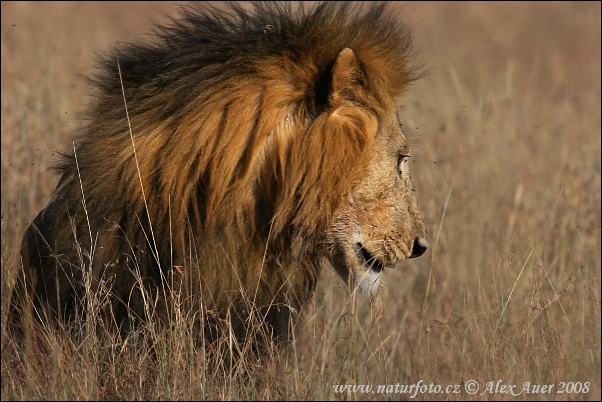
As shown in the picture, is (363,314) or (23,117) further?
(23,117)

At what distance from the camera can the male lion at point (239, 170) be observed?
9.20 ft

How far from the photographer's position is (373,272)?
3.12m

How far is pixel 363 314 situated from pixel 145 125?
2.50 m

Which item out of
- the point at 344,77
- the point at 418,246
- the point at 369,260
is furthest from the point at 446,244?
the point at 344,77

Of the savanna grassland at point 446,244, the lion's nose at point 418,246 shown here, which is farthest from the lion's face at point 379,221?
the savanna grassland at point 446,244

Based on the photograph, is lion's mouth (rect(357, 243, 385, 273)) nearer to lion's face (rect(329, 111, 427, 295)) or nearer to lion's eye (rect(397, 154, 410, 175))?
lion's face (rect(329, 111, 427, 295))

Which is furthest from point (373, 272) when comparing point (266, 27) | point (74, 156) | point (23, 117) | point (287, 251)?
point (23, 117)

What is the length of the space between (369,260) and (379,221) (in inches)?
6.5

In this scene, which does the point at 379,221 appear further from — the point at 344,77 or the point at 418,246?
the point at 344,77

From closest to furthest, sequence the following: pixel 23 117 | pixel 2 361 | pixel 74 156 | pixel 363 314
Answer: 1. pixel 2 361
2. pixel 74 156
3. pixel 363 314
4. pixel 23 117

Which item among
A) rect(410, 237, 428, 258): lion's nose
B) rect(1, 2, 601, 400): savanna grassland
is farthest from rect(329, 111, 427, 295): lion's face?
rect(1, 2, 601, 400): savanna grassland

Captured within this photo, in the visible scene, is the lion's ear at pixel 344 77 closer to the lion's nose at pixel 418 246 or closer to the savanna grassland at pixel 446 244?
the lion's nose at pixel 418 246

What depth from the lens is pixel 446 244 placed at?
578cm

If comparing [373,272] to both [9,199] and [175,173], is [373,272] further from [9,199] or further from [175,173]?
[9,199]
